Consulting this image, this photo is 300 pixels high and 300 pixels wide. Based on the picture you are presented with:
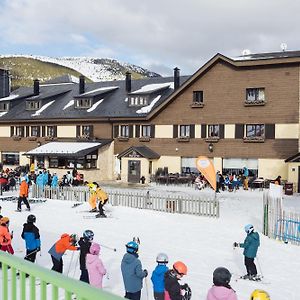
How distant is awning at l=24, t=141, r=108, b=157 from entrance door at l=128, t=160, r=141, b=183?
356 centimetres

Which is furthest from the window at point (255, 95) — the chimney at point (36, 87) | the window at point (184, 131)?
the chimney at point (36, 87)

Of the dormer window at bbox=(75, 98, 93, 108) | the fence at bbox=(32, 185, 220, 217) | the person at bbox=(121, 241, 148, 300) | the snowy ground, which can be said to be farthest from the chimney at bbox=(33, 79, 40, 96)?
the person at bbox=(121, 241, 148, 300)

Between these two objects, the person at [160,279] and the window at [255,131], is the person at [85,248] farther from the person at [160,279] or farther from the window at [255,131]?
the window at [255,131]

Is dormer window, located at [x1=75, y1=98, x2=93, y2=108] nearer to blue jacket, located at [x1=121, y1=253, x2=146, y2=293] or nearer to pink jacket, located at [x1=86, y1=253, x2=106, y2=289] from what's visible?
pink jacket, located at [x1=86, y1=253, x2=106, y2=289]

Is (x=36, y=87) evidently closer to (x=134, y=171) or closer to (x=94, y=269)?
(x=134, y=171)

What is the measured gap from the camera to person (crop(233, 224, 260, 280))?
9.98m

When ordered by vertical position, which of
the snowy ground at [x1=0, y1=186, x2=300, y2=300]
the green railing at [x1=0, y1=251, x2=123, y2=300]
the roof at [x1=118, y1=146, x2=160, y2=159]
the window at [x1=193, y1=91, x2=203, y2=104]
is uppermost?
the window at [x1=193, y1=91, x2=203, y2=104]

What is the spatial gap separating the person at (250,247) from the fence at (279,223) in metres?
4.57

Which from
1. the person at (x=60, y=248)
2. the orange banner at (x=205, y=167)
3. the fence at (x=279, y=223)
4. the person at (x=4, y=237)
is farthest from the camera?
the orange banner at (x=205, y=167)

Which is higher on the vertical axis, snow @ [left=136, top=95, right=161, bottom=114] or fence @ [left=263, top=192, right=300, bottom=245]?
snow @ [left=136, top=95, right=161, bottom=114]

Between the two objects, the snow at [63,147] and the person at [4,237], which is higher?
the snow at [63,147]

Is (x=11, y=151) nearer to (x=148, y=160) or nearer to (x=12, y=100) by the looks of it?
(x=12, y=100)

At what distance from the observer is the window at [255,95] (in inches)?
1264

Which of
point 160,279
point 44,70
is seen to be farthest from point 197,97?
point 44,70
